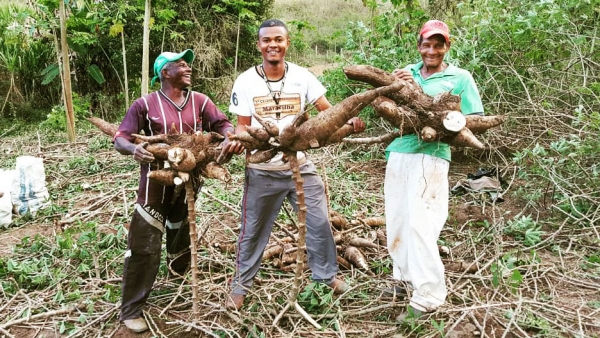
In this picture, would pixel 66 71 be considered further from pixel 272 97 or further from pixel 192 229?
pixel 192 229

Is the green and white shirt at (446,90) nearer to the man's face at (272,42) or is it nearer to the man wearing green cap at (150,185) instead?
the man's face at (272,42)

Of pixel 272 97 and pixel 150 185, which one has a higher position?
pixel 272 97

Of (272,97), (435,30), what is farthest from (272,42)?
(435,30)

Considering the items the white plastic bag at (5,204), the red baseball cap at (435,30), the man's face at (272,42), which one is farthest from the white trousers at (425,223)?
the white plastic bag at (5,204)

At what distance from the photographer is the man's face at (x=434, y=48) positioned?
7.26 ft

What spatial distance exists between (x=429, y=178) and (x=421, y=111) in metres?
0.33

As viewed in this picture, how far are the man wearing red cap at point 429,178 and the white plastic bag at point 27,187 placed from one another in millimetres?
3348

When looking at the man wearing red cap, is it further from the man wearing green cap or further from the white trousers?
the man wearing green cap

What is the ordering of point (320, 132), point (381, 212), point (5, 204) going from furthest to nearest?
point (381, 212)
point (5, 204)
point (320, 132)

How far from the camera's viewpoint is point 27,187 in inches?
155

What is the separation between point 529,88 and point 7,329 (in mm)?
4632

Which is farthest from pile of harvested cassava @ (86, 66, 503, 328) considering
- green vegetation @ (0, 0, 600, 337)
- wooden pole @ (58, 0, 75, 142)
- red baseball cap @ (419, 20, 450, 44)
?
wooden pole @ (58, 0, 75, 142)

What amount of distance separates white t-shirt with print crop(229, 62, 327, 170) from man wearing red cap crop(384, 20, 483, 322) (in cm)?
53

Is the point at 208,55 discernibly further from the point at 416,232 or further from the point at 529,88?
the point at 416,232
